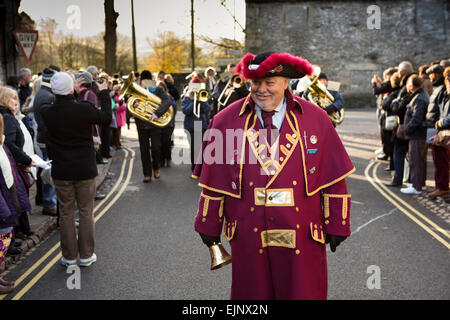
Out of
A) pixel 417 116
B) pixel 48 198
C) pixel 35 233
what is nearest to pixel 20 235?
pixel 35 233

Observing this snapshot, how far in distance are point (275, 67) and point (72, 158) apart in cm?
295

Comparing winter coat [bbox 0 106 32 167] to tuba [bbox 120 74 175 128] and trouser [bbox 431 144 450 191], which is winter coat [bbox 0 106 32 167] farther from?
trouser [bbox 431 144 450 191]

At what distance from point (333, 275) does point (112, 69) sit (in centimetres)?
1535

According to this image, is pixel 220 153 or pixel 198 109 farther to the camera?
pixel 198 109

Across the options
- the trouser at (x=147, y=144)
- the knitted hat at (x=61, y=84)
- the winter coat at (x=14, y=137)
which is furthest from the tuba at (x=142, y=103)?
the knitted hat at (x=61, y=84)

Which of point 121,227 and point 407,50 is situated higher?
point 407,50

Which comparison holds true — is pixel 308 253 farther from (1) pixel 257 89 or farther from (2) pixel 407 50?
(2) pixel 407 50

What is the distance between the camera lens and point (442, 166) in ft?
26.9

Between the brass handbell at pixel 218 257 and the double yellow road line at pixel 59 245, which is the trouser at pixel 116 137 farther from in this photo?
the brass handbell at pixel 218 257

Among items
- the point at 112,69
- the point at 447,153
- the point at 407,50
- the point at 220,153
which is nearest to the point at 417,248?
the point at 447,153

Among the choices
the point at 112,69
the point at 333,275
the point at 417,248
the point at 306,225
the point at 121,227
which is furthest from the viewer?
the point at 112,69

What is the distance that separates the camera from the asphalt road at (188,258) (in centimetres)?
471

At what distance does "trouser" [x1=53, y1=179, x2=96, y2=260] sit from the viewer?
5.25 m
